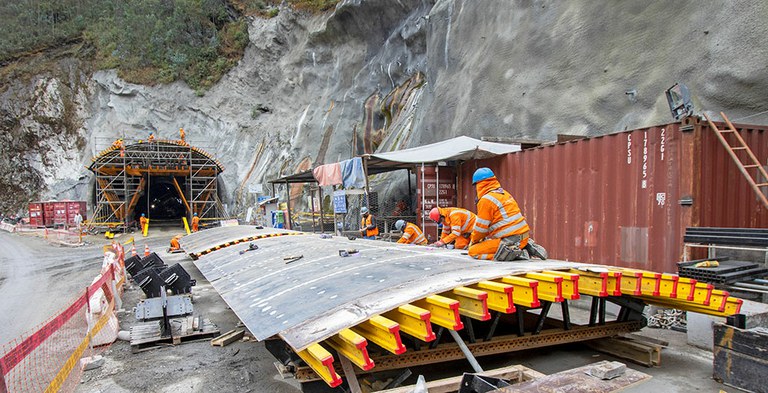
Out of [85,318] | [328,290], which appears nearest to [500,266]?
[328,290]

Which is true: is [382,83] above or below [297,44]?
below

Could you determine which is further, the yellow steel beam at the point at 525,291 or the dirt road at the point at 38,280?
the dirt road at the point at 38,280

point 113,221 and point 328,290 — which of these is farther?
point 113,221

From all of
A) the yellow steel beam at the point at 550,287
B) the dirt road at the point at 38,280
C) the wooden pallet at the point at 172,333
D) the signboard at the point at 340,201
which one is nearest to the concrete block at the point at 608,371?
the yellow steel beam at the point at 550,287

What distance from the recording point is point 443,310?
322cm

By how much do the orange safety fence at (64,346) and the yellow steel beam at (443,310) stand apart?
3280 millimetres

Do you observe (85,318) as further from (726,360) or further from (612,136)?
(612,136)

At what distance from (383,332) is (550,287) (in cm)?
153

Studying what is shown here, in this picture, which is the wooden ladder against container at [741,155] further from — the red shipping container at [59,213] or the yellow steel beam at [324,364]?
the red shipping container at [59,213]

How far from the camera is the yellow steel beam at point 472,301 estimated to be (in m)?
3.27

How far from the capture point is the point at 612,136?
7.17 meters

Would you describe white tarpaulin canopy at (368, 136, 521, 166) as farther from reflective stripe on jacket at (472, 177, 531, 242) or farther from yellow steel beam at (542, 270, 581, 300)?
yellow steel beam at (542, 270, 581, 300)

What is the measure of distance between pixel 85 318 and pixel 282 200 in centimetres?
2044

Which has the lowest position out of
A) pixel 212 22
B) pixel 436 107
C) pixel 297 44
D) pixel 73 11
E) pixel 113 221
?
pixel 113 221
